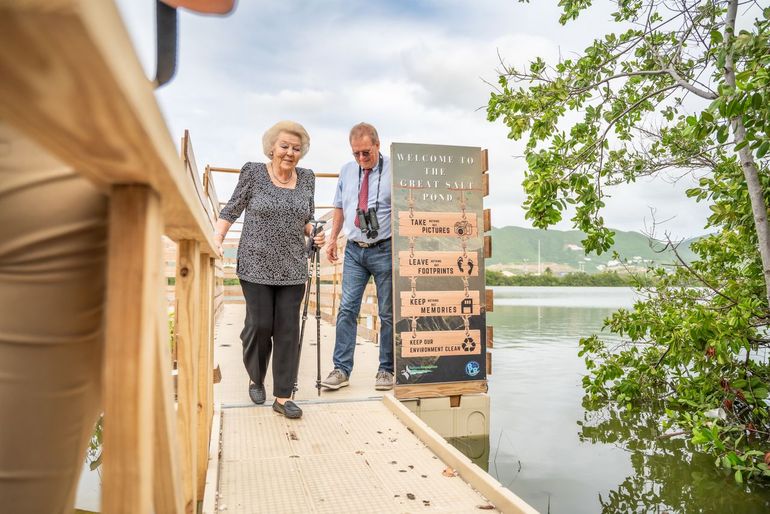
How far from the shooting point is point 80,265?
67 centimetres

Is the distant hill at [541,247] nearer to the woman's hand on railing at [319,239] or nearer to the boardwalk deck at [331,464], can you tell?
the woman's hand on railing at [319,239]

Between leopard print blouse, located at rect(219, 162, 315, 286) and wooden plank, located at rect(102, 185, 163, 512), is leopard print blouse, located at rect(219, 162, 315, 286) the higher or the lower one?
the higher one

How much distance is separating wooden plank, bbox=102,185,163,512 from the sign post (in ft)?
10.6

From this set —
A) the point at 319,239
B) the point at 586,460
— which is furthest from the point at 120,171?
the point at 586,460

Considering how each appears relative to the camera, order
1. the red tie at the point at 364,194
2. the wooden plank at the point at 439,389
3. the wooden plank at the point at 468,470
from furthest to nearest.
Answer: the red tie at the point at 364,194 < the wooden plank at the point at 439,389 < the wooden plank at the point at 468,470

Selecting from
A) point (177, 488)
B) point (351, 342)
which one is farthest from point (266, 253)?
point (177, 488)

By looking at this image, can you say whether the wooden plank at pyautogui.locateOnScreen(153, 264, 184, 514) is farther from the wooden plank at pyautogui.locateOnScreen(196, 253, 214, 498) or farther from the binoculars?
the binoculars

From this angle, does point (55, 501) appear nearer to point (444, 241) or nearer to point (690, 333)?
point (444, 241)

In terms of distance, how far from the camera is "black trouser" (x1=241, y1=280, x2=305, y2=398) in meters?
3.16

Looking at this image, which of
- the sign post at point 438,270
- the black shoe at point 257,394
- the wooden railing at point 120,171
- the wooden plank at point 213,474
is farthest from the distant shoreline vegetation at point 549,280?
the wooden railing at point 120,171

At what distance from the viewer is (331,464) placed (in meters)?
2.55

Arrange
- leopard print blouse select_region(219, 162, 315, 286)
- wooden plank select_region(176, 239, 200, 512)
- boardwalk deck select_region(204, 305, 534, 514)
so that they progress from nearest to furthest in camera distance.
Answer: wooden plank select_region(176, 239, 200, 512), boardwalk deck select_region(204, 305, 534, 514), leopard print blouse select_region(219, 162, 315, 286)

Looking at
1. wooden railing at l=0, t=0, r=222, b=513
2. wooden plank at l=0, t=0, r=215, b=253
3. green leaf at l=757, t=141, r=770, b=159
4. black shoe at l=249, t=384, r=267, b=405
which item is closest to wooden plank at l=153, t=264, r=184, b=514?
wooden railing at l=0, t=0, r=222, b=513

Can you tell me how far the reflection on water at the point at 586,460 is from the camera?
338 centimetres
